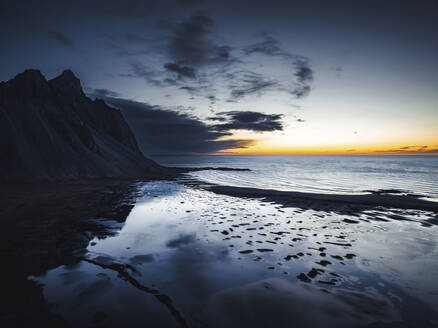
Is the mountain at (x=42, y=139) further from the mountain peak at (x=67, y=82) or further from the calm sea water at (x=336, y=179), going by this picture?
the calm sea water at (x=336, y=179)

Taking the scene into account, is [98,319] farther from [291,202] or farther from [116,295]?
[291,202]

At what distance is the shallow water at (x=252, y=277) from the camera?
446 cm

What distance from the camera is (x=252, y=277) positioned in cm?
613

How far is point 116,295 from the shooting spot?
497cm

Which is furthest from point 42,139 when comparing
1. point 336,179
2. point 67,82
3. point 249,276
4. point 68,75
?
point 336,179

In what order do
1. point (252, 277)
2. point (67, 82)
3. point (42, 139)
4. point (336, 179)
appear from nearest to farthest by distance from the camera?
point (252, 277)
point (42, 139)
point (336, 179)
point (67, 82)

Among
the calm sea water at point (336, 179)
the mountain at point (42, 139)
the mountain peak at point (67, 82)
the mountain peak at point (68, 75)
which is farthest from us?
the mountain peak at point (68, 75)

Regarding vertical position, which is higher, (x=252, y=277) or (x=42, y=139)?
(x=42, y=139)

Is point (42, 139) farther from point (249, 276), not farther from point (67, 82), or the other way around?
point (249, 276)

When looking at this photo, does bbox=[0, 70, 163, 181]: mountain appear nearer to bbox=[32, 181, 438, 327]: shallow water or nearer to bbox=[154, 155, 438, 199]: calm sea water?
bbox=[154, 155, 438, 199]: calm sea water

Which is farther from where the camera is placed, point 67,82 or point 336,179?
point 67,82

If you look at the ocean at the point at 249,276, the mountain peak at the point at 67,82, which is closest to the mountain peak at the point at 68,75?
the mountain peak at the point at 67,82

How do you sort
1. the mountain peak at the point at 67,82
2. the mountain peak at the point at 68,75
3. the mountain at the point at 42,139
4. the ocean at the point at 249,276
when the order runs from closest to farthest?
the ocean at the point at 249,276 < the mountain at the point at 42,139 < the mountain peak at the point at 67,82 < the mountain peak at the point at 68,75

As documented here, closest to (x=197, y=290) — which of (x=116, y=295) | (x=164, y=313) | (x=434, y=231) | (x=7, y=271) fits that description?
(x=164, y=313)
